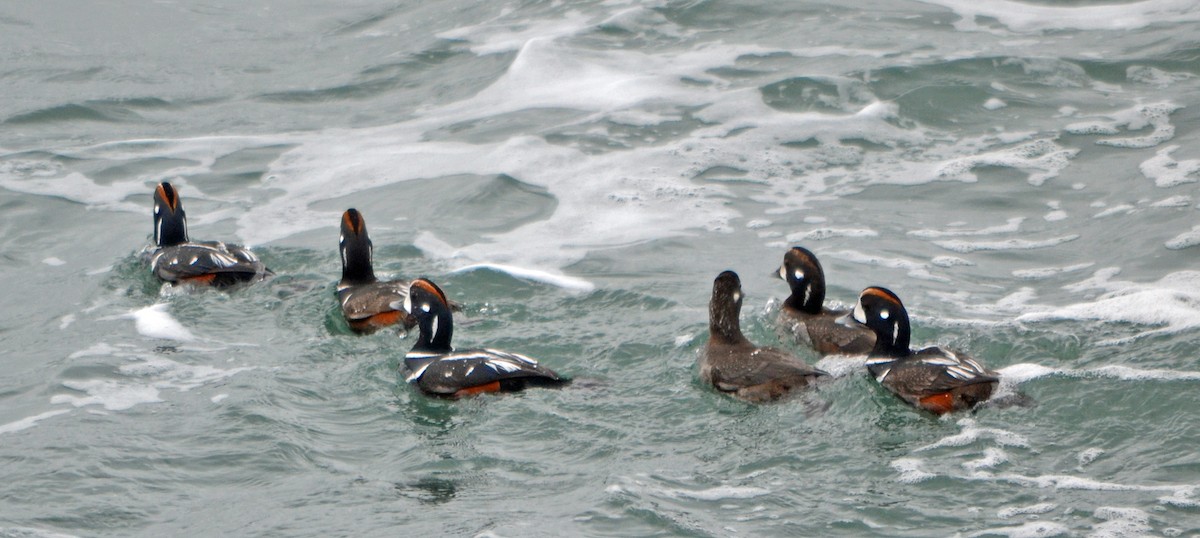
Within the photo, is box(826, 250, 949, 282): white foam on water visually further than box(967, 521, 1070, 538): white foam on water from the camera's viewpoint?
Yes

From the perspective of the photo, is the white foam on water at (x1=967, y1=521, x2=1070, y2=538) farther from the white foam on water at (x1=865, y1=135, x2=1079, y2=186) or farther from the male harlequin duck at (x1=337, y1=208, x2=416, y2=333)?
the white foam on water at (x1=865, y1=135, x2=1079, y2=186)

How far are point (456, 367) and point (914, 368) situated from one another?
2.84m

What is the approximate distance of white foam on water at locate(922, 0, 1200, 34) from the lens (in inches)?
663

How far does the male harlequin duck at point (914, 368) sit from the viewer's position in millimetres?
8133

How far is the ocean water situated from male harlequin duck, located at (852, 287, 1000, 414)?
16cm

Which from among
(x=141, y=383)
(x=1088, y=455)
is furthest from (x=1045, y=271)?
(x=141, y=383)

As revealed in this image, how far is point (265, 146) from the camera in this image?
15227 mm

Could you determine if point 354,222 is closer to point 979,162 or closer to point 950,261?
point 950,261

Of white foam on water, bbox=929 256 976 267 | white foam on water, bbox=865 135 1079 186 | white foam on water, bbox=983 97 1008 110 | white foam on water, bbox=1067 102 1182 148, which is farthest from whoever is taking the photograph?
white foam on water, bbox=983 97 1008 110

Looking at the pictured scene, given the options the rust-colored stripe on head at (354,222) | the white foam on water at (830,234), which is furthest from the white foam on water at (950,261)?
the rust-colored stripe on head at (354,222)

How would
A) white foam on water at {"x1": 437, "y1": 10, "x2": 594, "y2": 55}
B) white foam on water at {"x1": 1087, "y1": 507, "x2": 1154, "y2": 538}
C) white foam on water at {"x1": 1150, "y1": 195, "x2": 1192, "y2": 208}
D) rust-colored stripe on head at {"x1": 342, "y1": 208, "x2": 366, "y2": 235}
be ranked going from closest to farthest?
1. white foam on water at {"x1": 1087, "y1": 507, "x2": 1154, "y2": 538}
2. rust-colored stripe on head at {"x1": 342, "y1": 208, "x2": 366, "y2": 235}
3. white foam on water at {"x1": 1150, "y1": 195, "x2": 1192, "y2": 208}
4. white foam on water at {"x1": 437, "y1": 10, "x2": 594, "y2": 55}

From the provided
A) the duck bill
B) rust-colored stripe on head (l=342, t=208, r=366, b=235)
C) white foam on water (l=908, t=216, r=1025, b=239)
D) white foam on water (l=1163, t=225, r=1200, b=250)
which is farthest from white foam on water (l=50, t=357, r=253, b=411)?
white foam on water (l=1163, t=225, r=1200, b=250)

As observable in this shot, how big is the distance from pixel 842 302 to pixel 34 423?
5643mm

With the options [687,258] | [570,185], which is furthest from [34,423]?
[570,185]
